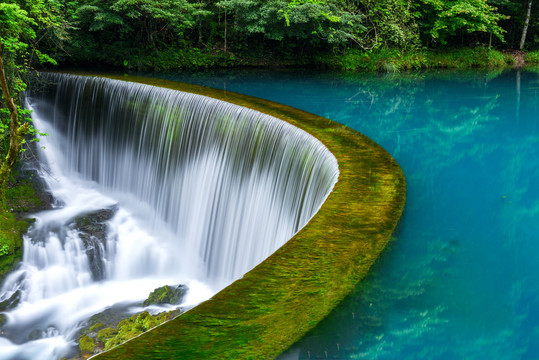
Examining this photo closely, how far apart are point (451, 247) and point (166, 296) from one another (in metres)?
4.36

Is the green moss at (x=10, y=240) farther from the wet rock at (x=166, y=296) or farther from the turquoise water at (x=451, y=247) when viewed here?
the turquoise water at (x=451, y=247)

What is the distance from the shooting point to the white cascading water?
681cm

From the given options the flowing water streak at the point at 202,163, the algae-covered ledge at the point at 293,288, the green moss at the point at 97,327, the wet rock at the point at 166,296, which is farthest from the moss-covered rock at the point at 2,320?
the algae-covered ledge at the point at 293,288

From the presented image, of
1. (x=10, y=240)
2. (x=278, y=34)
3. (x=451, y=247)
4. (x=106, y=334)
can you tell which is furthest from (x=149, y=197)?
(x=278, y=34)

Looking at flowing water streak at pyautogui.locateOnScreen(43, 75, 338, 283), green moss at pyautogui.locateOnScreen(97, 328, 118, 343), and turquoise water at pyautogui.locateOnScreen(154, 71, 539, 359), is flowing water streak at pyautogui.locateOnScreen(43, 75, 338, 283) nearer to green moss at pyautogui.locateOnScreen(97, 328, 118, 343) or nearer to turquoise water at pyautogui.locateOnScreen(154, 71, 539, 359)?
turquoise water at pyautogui.locateOnScreen(154, 71, 539, 359)

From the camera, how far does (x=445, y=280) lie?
4.11m

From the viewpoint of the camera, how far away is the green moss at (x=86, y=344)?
20.3 feet

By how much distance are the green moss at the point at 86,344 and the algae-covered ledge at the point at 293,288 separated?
12.0 feet

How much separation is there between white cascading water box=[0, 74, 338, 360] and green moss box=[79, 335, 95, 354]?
0.22 m

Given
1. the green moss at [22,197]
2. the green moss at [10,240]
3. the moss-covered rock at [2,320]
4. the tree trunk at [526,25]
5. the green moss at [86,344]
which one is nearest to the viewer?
the green moss at [86,344]

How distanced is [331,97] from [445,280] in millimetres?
9750

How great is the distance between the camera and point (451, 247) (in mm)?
4809

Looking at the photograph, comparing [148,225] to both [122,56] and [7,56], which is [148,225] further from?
[122,56]

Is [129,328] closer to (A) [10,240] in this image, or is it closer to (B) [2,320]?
(B) [2,320]
